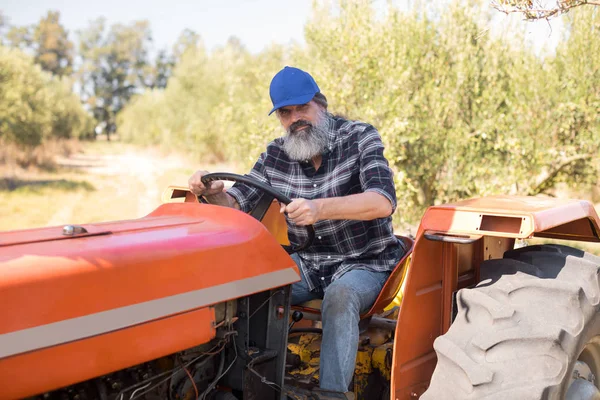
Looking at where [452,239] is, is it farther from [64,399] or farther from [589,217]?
[64,399]

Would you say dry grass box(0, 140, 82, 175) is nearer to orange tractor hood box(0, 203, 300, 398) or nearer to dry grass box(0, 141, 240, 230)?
dry grass box(0, 141, 240, 230)

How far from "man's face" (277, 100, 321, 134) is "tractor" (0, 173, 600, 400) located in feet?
1.70

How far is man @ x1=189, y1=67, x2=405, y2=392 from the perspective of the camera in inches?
121

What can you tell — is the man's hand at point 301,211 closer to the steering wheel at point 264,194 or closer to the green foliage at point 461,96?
the steering wheel at point 264,194

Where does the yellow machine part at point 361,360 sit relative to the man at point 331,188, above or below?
below

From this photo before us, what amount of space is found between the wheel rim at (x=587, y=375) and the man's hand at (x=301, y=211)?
1.33 m

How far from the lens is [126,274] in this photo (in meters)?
2.07

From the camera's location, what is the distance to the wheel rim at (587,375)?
2.78 m

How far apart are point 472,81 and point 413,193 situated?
1.91 m

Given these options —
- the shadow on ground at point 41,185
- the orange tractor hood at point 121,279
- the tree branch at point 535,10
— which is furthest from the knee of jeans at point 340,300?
the shadow on ground at point 41,185

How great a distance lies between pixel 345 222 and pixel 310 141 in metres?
Result: 0.47

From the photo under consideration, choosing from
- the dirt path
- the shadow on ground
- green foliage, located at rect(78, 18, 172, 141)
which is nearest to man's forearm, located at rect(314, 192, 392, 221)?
the dirt path

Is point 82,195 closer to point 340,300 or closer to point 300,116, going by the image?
point 300,116

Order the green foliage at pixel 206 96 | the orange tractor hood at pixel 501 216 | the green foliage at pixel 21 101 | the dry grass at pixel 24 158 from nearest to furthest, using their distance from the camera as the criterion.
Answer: the orange tractor hood at pixel 501 216 < the green foliage at pixel 206 96 < the green foliage at pixel 21 101 < the dry grass at pixel 24 158
